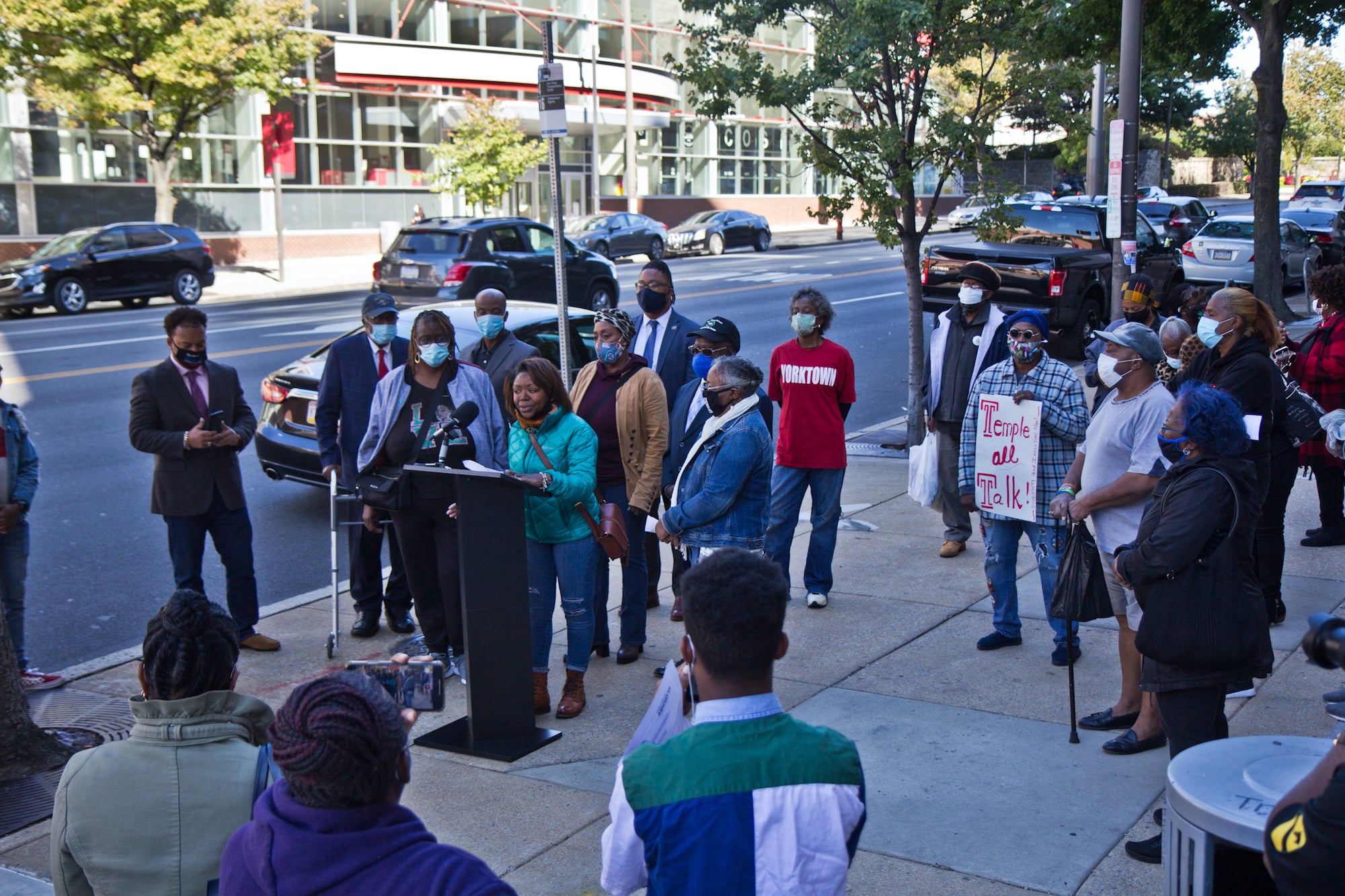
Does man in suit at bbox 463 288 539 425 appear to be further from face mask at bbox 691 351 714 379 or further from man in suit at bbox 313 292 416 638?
face mask at bbox 691 351 714 379

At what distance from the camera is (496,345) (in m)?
7.95

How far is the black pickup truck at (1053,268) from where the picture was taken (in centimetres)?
1596

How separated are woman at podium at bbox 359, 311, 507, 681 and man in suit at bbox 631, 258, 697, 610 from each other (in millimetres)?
1446

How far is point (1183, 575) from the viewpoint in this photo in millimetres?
4180

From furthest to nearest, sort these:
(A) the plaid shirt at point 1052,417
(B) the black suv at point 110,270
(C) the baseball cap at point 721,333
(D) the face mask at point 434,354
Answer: (B) the black suv at point 110,270, (C) the baseball cap at point 721,333, (A) the plaid shirt at point 1052,417, (D) the face mask at point 434,354

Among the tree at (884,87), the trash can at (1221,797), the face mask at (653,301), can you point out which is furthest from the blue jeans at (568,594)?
the tree at (884,87)

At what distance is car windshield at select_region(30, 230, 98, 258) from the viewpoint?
23.9 metres

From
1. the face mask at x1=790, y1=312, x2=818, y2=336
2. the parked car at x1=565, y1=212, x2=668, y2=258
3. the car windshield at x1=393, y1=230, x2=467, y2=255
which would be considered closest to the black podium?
→ the face mask at x1=790, y1=312, x2=818, y2=336

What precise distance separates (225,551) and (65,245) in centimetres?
2023

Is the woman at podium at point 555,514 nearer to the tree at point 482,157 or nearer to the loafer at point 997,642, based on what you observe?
the loafer at point 997,642

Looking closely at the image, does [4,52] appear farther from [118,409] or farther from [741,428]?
[741,428]

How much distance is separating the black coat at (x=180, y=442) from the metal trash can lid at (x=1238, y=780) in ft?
16.5

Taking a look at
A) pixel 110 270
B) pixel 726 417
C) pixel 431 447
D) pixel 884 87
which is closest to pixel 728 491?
pixel 726 417

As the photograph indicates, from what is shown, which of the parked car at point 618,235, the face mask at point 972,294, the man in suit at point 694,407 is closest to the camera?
the man in suit at point 694,407
